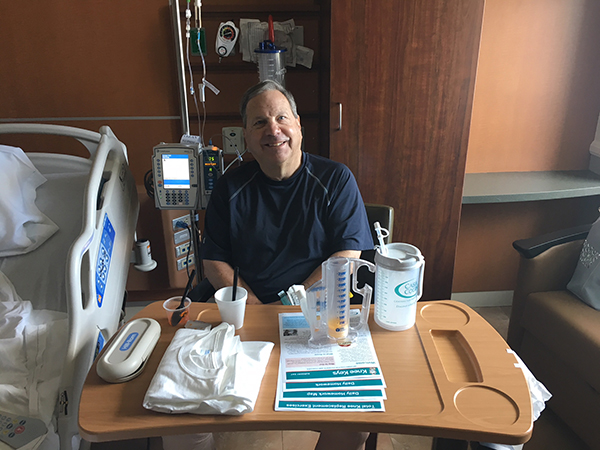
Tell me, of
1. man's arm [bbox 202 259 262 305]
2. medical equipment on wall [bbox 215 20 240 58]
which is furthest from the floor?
medical equipment on wall [bbox 215 20 240 58]

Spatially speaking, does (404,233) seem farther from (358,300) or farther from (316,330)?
(316,330)

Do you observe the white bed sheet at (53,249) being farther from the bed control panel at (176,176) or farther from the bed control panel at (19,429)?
the bed control panel at (19,429)

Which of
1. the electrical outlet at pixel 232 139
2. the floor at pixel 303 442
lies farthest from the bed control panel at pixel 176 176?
the floor at pixel 303 442

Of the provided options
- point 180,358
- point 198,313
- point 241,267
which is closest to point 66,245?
point 241,267

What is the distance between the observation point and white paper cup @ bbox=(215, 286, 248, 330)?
1.18 m

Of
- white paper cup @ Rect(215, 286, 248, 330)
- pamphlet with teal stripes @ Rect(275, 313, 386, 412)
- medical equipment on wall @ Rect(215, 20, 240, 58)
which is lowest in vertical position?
pamphlet with teal stripes @ Rect(275, 313, 386, 412)

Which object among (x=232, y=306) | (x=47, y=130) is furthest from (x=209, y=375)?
(x=47, y=130)

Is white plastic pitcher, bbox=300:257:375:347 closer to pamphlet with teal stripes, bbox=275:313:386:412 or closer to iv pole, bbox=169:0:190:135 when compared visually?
pamphlet with teal stripes, bbox=275:313:386:412

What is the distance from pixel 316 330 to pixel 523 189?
1.68 m

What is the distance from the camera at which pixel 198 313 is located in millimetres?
1288

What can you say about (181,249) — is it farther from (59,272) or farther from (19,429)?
(19,429)

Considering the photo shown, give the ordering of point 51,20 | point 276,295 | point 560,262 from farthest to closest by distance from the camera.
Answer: point 51,20, point 560,262, point 276,295

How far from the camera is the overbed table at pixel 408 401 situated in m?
0.91

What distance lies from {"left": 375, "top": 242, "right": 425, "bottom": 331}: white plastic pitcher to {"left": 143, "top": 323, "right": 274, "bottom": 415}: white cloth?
12.3 inches
